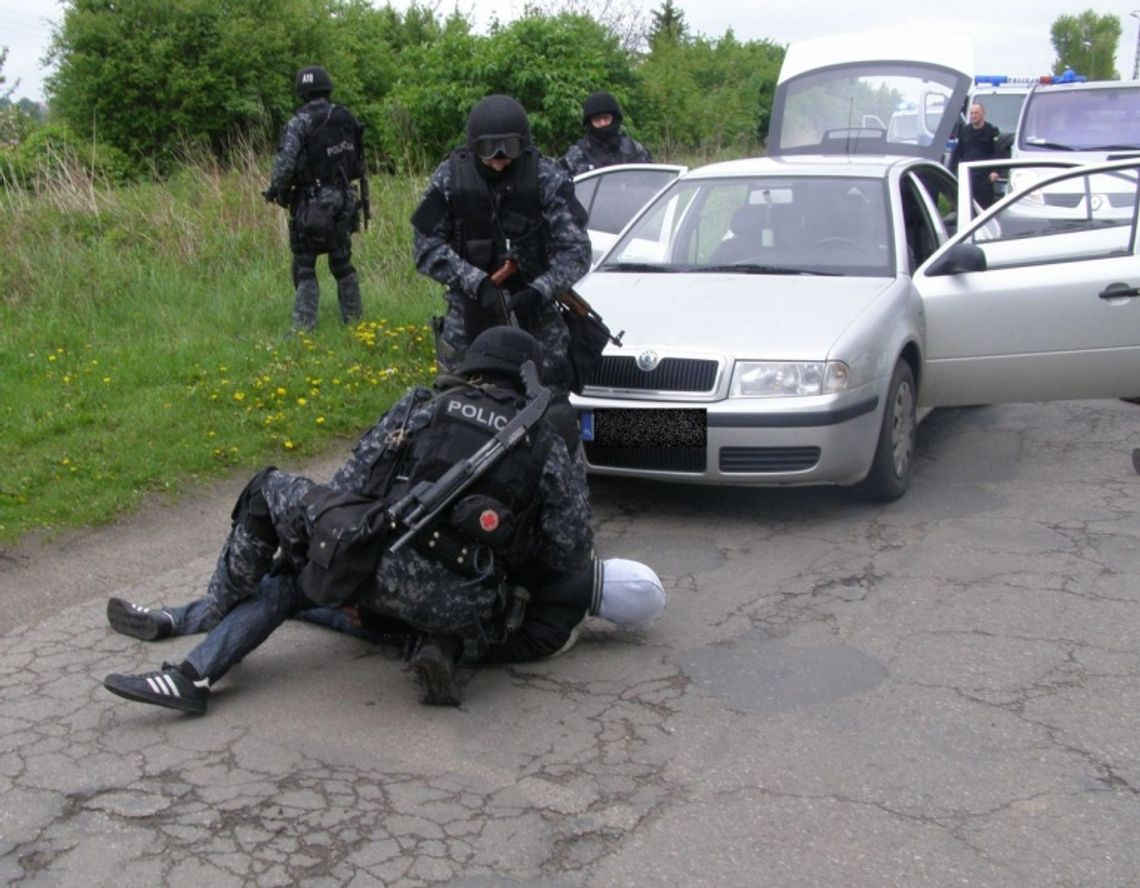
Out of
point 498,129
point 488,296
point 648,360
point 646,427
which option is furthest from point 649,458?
point 498,129

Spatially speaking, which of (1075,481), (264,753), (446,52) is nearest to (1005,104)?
(446,52)

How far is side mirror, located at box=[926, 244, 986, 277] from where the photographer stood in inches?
281

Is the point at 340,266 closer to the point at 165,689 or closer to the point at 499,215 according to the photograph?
the point at 499,215

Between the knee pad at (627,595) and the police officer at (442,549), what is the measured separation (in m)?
0.08

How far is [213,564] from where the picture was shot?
595 centimetres

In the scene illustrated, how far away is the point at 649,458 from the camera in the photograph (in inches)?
251

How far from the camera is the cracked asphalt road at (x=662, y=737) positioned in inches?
142

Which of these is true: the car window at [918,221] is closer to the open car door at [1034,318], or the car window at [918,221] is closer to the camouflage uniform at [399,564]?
the open car door at [1034,318]

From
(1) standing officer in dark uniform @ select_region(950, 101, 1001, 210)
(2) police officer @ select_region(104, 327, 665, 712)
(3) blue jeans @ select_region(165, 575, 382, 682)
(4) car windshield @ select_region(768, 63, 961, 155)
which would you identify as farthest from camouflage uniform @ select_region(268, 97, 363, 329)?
(1) standing officer in dark uniform @ select_region(950, 101, 1001, 210)

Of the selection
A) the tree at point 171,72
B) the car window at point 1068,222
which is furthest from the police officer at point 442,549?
the tree at point 171,72

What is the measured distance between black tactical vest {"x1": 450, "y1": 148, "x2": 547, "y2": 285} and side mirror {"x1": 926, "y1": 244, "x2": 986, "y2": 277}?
2.13 meters

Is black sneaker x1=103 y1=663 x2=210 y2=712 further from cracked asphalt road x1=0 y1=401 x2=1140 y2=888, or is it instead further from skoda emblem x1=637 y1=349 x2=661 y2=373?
skoda emblem x1=637 y1=349 x2=661 y2=373

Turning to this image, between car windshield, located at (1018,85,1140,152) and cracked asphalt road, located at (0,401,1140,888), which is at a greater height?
car windshield, located at (1018,85,1140,152)

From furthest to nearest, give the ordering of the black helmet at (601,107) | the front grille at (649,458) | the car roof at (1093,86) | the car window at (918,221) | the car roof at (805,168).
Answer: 1. the car roof at (1093,86)
2. the black helmet at (601,107)
3. the car roof at (805,168)
4. the car window at (918,221)
5. the front grille at (649,458)
